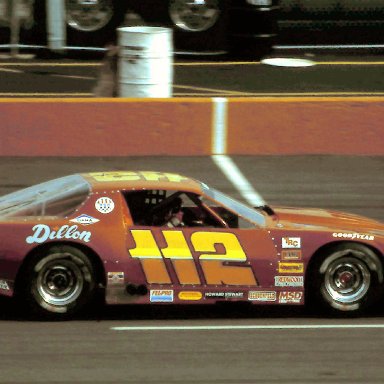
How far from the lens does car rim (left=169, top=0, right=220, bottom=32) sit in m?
22.7

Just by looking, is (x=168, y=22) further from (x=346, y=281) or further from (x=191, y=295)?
(x=191, y=295)

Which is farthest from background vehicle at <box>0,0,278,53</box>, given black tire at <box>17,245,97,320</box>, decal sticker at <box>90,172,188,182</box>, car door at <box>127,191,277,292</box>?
black tire at <box>17,245,97,320</box>

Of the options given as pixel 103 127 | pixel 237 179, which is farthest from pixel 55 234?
pixel 103 127

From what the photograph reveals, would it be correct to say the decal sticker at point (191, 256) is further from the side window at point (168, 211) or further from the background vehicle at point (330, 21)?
the background vehicle at point (330, 21)

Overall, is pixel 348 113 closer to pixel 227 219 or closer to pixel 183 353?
pixel 227 219

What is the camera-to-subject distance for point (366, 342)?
9.32 meters

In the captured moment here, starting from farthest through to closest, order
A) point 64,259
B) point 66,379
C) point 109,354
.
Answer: point 64,259 < point 109,354 < point 66,379

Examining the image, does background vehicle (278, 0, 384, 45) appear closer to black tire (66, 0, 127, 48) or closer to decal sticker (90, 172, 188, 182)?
black tire (66, 0, 127, 48)

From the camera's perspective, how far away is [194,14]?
22.9 metres

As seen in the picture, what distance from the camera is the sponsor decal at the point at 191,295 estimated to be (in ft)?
32.0

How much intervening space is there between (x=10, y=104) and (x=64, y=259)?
6.83m

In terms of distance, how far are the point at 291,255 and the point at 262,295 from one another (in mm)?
382

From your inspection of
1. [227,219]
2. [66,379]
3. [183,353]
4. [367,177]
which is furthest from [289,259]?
[367,177]

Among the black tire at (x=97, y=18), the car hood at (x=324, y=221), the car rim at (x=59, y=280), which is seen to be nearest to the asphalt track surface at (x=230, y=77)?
the black tire at (x=97, y=18)
